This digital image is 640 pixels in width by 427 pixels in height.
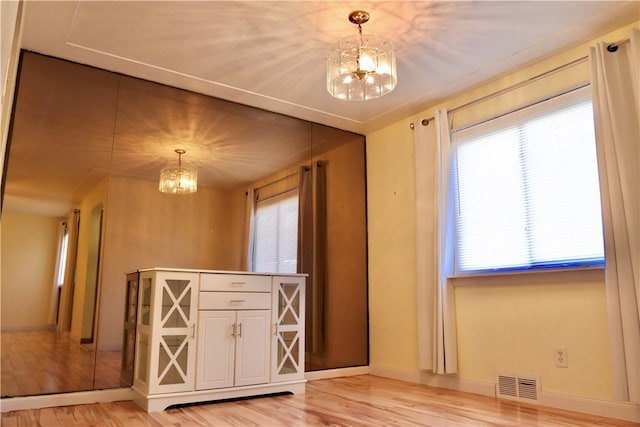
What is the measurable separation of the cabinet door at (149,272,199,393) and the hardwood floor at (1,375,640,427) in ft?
0.59

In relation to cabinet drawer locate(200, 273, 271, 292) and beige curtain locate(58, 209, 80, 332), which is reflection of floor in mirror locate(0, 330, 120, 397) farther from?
cabinet drawer locate(200, 273, 271, 292)

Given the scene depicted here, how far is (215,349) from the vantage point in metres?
2.98

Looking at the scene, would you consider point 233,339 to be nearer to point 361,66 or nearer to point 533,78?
point 361,66

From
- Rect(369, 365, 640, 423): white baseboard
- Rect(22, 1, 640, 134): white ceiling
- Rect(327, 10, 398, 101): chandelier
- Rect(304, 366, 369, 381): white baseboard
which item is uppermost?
Rect(22, 1, 640, 134): white ceiling

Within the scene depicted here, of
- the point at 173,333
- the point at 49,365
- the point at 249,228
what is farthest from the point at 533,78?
the point at 49,365

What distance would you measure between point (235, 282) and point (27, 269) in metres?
1.28

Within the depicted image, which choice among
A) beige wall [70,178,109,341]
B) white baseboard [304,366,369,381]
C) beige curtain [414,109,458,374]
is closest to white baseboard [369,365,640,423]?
beige curtain [414,109,458,374]

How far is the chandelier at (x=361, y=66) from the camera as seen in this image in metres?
2.41

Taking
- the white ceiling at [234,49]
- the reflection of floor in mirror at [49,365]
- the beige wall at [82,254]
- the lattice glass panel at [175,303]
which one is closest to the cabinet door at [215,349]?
the lattice glass panel at [175,303]

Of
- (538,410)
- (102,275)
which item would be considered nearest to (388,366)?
(538,410)

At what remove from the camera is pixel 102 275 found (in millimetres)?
3002

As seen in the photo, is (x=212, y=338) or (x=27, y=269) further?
(x=212, y=338)

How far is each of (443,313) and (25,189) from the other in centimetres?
298

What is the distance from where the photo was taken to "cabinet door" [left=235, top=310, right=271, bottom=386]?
10.1 ft
